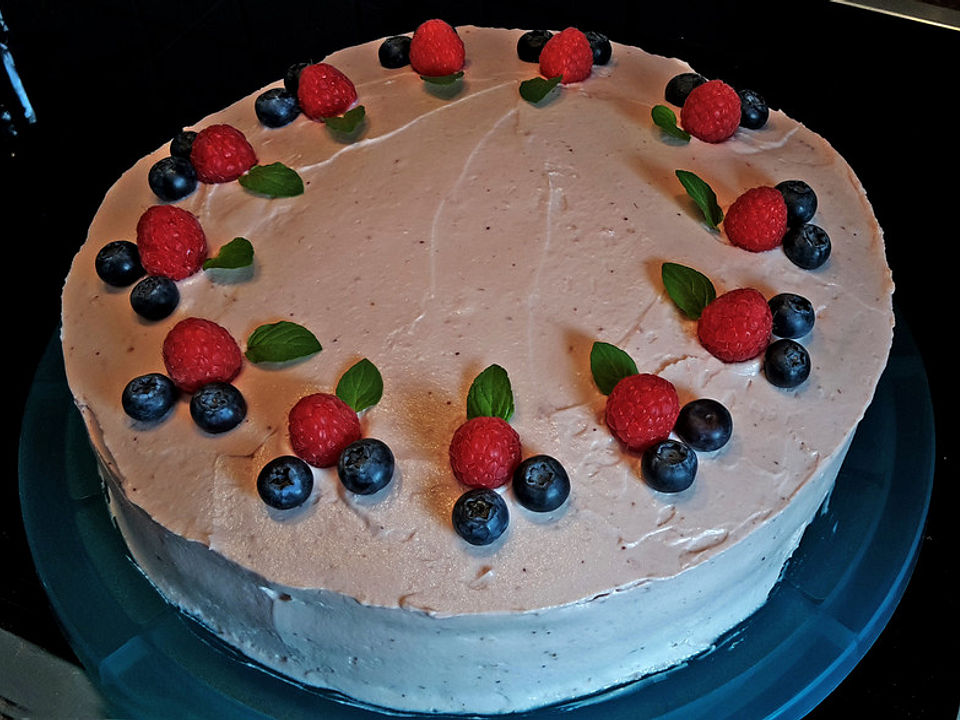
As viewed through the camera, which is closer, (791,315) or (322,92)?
(791,315)

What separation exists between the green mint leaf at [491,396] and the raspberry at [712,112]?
0.74 metres

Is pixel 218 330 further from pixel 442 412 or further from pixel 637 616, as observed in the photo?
pixel 637 616

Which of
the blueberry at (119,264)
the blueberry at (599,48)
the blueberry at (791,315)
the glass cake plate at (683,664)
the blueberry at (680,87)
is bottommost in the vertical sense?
the glass cake plate at (683,664)

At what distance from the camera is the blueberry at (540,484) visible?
1675 mm

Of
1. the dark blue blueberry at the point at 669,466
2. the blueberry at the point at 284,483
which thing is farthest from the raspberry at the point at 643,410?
the blueberry at the point at 284,483

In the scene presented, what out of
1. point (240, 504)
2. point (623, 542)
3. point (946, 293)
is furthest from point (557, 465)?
point (946, 293)

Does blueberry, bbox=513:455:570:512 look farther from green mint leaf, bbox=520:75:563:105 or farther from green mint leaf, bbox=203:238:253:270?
green mint leaf, bbox=520:75:563:105

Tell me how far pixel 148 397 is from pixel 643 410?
786 millimetres

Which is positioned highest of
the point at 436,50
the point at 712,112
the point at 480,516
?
the point at 436,50

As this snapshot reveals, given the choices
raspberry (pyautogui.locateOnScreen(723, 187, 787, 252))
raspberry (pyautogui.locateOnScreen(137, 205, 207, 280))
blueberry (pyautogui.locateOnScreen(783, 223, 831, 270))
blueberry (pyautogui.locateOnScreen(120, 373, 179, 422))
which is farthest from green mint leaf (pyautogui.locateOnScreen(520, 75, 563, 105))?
blueberry (pyautogui.locateOnScreen(120, 373, 179, 422))

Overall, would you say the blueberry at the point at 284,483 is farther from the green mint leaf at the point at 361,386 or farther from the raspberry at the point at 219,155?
the raspberry at the point at 219,155

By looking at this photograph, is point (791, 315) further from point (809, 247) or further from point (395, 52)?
point (395, 52)

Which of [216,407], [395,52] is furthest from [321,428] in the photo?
[395,52]

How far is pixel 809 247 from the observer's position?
2018mm
